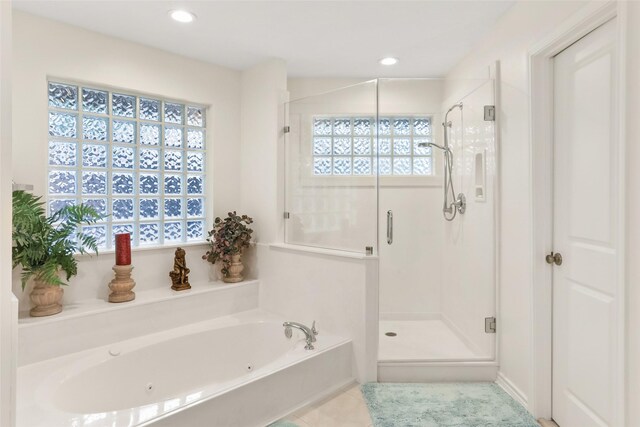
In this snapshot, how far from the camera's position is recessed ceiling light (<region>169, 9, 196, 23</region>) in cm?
237

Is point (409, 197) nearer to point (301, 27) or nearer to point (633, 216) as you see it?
point (301, 27)

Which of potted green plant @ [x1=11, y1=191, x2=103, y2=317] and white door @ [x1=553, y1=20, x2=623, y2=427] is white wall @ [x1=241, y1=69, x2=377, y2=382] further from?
potted green plant @ [x1=11, y1=191, x2=103, y2=317]

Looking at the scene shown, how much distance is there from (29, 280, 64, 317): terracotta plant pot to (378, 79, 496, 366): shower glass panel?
211 cm

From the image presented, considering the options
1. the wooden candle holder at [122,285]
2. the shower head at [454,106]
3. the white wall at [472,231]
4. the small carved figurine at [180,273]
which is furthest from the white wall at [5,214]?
the shower head at [454,106]

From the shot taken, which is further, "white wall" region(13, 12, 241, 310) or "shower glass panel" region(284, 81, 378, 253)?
"shower glass panel" region(284, 81, 378, 253)

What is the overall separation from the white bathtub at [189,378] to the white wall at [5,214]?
0.88 metres

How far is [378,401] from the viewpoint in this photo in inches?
89.4

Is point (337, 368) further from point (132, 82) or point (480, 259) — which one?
point (132, 82)

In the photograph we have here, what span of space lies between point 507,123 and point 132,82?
264cm

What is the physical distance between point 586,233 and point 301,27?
2.10m

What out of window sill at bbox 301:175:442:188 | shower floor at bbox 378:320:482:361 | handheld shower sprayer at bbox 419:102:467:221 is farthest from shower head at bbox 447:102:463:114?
shower floor at bbox 378:320:482:361

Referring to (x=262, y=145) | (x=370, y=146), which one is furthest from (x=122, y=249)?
(x=370, y=146)

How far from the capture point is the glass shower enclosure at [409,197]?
264 cm

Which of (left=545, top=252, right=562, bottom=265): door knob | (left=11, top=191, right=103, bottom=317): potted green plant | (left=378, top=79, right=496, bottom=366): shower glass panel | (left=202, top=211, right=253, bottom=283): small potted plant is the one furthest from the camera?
(left=202, top=211, right=253, bottom=283): small potted plant
